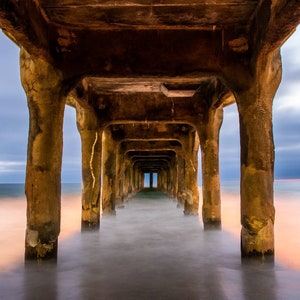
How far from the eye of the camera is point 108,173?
11367 millimetres

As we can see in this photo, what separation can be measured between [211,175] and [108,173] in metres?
3.96

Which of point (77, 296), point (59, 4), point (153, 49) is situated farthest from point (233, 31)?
point (77, 296)

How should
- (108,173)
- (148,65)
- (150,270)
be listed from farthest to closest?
(108,173)
(148,65)
(150,270)

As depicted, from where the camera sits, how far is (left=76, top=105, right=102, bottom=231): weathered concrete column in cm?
853

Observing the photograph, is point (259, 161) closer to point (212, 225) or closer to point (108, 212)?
point (212, 225)

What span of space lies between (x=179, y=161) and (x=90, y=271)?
10842 millimetres

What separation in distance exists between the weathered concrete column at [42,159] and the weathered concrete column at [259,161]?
2.95 m

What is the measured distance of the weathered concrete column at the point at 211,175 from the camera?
866 centimetres

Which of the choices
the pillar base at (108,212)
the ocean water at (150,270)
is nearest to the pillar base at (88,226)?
the ocean water at (150,270)

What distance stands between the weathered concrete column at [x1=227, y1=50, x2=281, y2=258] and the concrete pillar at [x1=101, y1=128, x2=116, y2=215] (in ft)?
21.6

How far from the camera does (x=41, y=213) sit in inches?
204

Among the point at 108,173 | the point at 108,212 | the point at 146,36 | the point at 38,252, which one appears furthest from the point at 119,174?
the point at 146,36

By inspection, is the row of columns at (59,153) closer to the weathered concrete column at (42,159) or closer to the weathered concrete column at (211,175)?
the weathered concrete column at (42,159)

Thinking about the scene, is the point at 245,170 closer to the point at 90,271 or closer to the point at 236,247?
the point at 236,247
